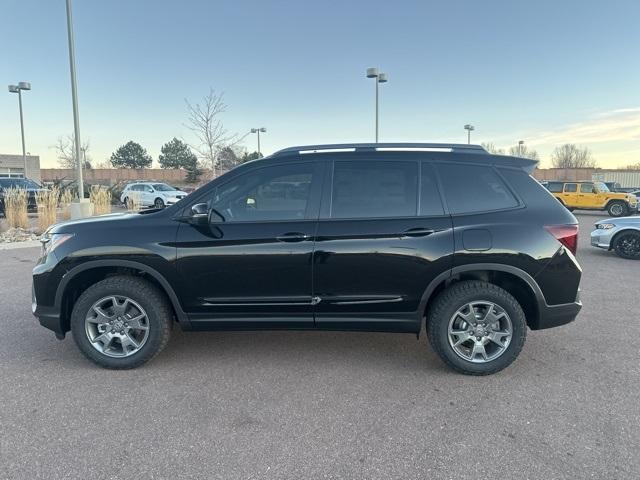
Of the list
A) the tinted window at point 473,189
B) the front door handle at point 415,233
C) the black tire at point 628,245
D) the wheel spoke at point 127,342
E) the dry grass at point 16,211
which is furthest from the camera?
the dry grass at point 16,211

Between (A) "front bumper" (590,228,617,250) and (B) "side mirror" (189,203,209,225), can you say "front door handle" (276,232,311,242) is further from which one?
(A) "front bumper" (590,228,617,250)

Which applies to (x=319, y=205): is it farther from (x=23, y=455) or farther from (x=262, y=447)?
(x=23, y=455)

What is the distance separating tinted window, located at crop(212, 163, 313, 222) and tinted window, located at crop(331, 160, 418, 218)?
0.89 feet

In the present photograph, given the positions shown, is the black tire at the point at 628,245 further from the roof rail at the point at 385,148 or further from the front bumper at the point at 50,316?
the front bumper at the point at 50,316

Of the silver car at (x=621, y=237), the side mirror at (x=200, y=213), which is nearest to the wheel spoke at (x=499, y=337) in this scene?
the side mirror at (x=200, y=213)

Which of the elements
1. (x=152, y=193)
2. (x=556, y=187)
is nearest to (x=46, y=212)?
(x=152, y=193)

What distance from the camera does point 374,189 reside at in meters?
3.75

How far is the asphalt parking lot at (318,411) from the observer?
2594 mm

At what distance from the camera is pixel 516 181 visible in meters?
3.79

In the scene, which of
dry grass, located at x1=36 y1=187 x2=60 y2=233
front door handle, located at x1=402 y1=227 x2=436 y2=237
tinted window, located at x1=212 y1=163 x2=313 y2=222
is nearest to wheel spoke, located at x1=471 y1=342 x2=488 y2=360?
front door handle, located at x1=402 y1=227 x2=436 y2=237

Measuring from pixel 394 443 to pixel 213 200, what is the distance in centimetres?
232

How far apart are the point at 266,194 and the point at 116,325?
1.69m

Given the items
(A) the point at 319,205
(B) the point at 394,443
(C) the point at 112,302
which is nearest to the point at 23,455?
(C) the point at 112,302

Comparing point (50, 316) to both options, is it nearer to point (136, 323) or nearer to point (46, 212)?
point (136, 323)
